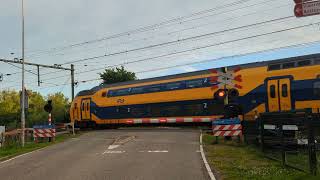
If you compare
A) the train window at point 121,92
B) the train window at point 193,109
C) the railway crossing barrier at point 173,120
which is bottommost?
the railway crossing barrier at point 173,120

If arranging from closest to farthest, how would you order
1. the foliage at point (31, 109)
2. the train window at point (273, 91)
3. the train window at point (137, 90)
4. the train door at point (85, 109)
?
the train window at point (273, 91) < the train window at point (137, 90) < the train door at point (85, 109) < the foliage at point (31, 109)

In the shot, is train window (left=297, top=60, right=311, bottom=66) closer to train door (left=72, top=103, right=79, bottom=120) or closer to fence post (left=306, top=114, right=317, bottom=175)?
fence post (left=306, top=114, right=317, bottom=175)

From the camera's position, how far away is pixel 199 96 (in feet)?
112

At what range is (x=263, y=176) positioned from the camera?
1303 centimetres

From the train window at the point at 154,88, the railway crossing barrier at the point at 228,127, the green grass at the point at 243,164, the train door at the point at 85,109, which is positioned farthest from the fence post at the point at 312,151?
the train door at the point at 85,109

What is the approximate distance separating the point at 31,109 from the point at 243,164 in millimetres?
76479

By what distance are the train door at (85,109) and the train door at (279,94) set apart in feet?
70.6

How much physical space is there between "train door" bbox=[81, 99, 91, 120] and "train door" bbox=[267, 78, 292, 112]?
21506mm

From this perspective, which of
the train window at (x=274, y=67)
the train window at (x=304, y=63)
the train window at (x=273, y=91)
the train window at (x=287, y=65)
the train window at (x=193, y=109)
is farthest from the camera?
the train window at (x=193, y=109)

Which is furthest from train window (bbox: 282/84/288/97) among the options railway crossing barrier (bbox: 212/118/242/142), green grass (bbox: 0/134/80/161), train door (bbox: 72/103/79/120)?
train door (bbox: 72/103/79/120)

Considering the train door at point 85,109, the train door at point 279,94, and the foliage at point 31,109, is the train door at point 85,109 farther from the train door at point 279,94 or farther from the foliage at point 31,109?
the train door at point 279,94

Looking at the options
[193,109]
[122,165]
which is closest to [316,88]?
[193,109]

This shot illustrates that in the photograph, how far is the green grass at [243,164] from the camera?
516 inches

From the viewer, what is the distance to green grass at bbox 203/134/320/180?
13117mm
